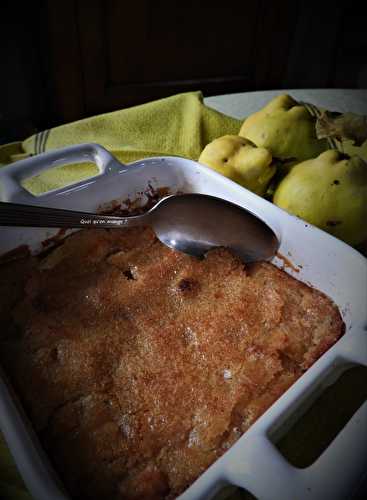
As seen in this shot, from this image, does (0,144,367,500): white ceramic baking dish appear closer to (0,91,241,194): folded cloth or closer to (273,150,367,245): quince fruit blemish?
(273,150,367,245): quince fruit blemish

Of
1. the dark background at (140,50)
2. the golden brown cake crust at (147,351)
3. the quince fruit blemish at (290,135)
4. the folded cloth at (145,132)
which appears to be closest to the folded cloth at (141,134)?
the folded cloth at (145,132)

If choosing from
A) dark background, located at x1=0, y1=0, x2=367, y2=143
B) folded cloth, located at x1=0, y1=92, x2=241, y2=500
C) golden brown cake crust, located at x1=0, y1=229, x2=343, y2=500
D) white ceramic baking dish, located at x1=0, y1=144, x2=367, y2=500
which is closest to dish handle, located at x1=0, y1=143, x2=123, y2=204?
white ceramic baking dish, located at x1=0, y1=144, x2=367, y2=500

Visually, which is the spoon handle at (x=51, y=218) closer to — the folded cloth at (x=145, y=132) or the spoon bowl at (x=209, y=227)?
the spoon bowl at (x=209, y=227)

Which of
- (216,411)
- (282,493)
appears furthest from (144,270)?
(282,493)

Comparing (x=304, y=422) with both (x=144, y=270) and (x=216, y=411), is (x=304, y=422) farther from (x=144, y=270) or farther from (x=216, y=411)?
(x=144, y=270)

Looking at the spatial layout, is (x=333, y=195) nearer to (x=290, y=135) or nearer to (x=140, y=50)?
(x=290, y=135)

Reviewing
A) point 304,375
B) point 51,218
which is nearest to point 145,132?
point 51,218
